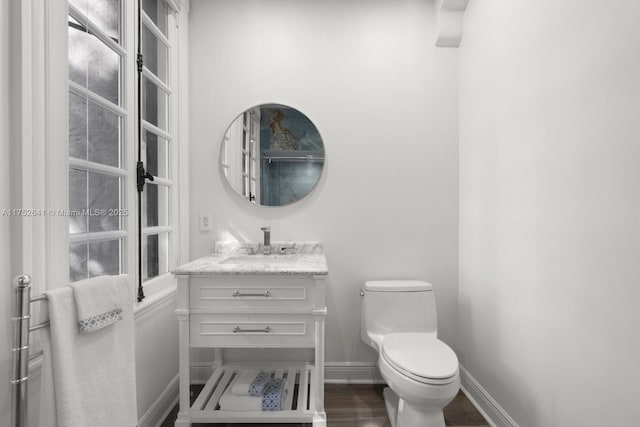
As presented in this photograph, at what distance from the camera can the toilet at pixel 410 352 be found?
1332 mm

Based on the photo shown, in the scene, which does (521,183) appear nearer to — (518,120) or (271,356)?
(518,120)

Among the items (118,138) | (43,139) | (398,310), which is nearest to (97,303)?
(43,139)

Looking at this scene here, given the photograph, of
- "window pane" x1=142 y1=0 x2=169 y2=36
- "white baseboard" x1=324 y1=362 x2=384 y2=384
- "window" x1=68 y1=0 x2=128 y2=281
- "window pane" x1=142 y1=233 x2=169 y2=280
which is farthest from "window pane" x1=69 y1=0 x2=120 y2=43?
"white baseboard" x1=324 y1=362 x2=384 y2=384

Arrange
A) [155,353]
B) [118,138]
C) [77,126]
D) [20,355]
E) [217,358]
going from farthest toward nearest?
1. [217,358]
2. [155,353]
3. [118,138]
4. [77,126]
5. [20,355]

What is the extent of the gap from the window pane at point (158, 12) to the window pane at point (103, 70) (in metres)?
0.48

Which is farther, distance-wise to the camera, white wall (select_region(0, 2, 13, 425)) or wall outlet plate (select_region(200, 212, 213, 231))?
wall outlet plate (select_region(200, 212, 213, 231))

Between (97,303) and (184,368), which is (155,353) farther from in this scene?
(97,303)

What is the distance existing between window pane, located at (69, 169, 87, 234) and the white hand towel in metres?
0.27

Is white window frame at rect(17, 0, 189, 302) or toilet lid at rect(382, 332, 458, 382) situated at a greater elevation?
white window frame at rect(17, 0, 189, 302)

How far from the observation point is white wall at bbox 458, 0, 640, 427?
0.98 m

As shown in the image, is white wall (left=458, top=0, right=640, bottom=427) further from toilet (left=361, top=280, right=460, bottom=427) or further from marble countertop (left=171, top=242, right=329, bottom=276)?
marble countertop (left=171, top=242, right=329, bottom=276)

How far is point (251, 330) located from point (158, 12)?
1.85 m

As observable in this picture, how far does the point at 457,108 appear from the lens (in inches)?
84.0

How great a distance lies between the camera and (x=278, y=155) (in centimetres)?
212
